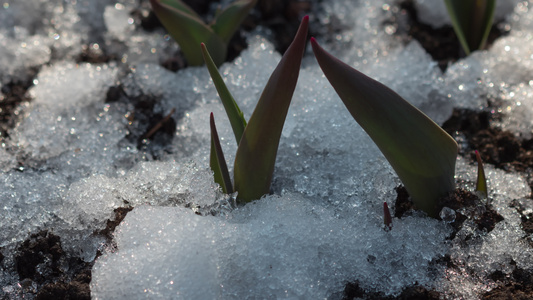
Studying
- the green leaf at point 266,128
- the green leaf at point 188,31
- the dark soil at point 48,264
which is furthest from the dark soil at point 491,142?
the dark soil at point 48,264

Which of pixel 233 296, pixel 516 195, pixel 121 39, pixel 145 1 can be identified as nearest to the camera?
pixel 233 296

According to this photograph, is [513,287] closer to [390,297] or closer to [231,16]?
[390,297]

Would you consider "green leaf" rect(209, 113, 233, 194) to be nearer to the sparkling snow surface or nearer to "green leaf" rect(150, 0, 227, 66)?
the sparkling snow surface

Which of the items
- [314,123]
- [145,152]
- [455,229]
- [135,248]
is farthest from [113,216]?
[455,229]

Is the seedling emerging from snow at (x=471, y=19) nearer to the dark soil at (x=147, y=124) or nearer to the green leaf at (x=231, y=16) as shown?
the green leaf at (x=231, y=16)

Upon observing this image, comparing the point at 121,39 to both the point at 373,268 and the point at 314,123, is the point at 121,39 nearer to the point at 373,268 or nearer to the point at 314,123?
the point at 314,123

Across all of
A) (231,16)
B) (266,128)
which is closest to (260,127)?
(266,128)
